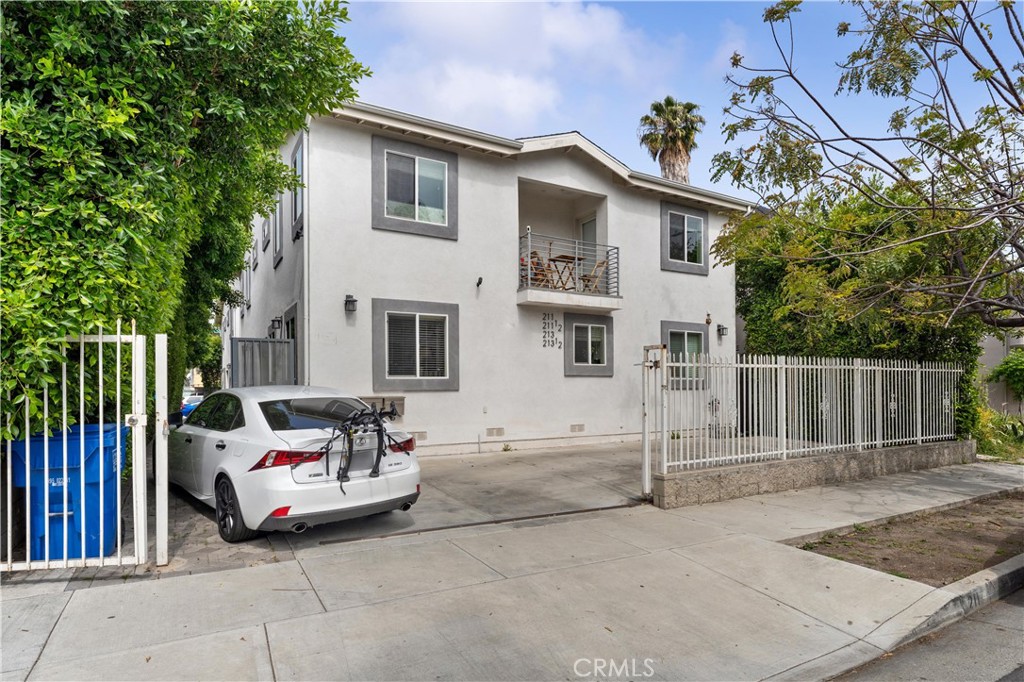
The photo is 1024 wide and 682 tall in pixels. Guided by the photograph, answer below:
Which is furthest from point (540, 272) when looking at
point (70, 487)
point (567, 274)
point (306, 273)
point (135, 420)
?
point (70, 487)

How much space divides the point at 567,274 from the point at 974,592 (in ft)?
32.7

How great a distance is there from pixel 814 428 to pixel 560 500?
446 cm

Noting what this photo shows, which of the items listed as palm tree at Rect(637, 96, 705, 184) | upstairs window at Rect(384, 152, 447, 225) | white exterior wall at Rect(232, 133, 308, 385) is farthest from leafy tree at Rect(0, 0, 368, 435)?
palm tree at Rect(637, 96, 705, 184)

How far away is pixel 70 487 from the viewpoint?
486 cm

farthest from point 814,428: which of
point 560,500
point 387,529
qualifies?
point 387,529

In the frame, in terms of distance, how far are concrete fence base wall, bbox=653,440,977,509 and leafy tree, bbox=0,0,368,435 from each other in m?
6.37

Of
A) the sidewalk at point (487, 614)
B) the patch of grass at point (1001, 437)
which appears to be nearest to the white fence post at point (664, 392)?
the sidewalk at point (487, 614)

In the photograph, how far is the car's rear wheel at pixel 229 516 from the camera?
5582 millimetres

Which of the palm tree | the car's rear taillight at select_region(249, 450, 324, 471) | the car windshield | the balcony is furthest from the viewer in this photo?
the palm tree

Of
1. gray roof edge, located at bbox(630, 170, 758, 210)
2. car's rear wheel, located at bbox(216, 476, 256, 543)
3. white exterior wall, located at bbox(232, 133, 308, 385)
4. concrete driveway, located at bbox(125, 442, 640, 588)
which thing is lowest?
concrete driveway, located at bbox(125, 442, 640, 588)

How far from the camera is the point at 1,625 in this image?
3848mm

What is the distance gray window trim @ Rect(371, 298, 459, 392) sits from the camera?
36.1ft

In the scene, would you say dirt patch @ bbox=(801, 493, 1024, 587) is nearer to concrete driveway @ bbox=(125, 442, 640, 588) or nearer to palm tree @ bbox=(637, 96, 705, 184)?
concrete driveway @ bbox=(125, 442, 640, 588)

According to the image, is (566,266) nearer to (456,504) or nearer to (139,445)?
(456,504)
